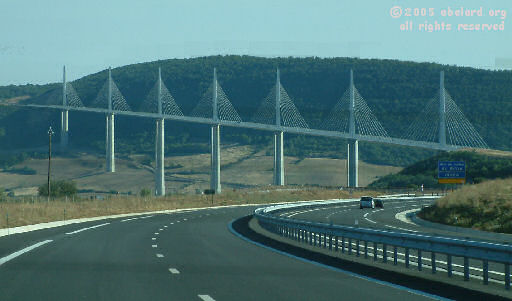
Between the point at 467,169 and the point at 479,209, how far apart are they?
7794cm

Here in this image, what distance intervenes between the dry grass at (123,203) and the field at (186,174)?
52217 millimetres

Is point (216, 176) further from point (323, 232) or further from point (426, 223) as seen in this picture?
point (323, 232)

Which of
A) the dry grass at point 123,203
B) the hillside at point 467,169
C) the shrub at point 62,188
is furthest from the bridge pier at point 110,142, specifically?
the hillside at point 467,169

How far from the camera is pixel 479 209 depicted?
48250mm

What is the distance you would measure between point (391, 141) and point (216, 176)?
24.8 m

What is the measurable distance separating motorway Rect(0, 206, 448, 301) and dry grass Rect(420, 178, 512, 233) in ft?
58.9

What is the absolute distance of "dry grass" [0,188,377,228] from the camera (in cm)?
5466

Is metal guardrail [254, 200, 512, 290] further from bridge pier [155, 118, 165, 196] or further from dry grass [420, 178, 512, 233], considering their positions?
bridge pier [155, 118, 165, 196]

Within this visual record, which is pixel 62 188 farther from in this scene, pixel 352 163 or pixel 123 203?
pixel 123 203

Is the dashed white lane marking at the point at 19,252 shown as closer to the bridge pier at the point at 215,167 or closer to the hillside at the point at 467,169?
the hillside at the point at 467,169

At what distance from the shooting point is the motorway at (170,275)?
50.2ft

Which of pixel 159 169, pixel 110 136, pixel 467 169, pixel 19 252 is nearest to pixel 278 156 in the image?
pixel 159 169

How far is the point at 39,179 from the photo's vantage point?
603 ft

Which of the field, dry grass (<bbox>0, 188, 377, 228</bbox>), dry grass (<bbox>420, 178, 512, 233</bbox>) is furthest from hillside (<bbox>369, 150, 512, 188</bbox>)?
dry grass (<bbox>420, 178, 512, 233</bbox>)
